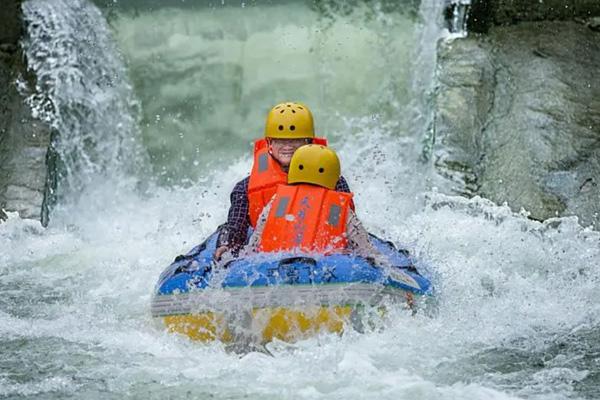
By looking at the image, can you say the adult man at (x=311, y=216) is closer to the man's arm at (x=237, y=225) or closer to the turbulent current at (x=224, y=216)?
the man's arm at (x=237, y=225)

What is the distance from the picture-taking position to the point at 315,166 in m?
6.18

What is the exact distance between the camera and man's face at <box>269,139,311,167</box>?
267 inches

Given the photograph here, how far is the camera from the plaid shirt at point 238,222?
6.53m

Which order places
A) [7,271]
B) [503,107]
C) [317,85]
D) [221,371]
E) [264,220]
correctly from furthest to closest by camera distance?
[317,85], [503,107], [7,271], [264,220], [221,371]

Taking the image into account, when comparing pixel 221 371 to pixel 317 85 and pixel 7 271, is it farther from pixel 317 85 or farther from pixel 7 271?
pixel 317 85

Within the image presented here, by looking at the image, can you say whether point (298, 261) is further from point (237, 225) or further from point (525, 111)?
point (525, 111)

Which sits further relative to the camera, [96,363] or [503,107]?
[503,107]

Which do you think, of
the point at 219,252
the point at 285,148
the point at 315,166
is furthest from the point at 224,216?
the point at 315,166

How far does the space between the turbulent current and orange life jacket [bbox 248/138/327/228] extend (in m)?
0.98

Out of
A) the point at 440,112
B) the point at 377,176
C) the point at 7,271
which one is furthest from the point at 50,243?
the point at 440,112

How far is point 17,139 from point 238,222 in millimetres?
3894

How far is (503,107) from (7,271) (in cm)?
448

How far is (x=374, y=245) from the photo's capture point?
6.67 m

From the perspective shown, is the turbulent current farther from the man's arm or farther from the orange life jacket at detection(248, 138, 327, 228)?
the orange life jacket at detection(248, 138, 327, 228)
